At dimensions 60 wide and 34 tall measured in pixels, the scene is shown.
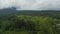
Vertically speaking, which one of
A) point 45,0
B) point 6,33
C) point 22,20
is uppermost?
point 45,0

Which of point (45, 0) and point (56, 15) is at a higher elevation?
point (45, 0)

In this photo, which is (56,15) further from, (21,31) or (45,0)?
(21,31)

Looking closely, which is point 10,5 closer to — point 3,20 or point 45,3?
point 3,20

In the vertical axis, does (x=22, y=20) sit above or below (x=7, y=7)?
below

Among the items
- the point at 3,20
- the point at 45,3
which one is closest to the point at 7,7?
the point at 3,20

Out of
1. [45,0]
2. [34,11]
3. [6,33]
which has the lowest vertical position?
[6,33]

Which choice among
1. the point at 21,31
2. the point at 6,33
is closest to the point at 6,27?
the point at 6,33
